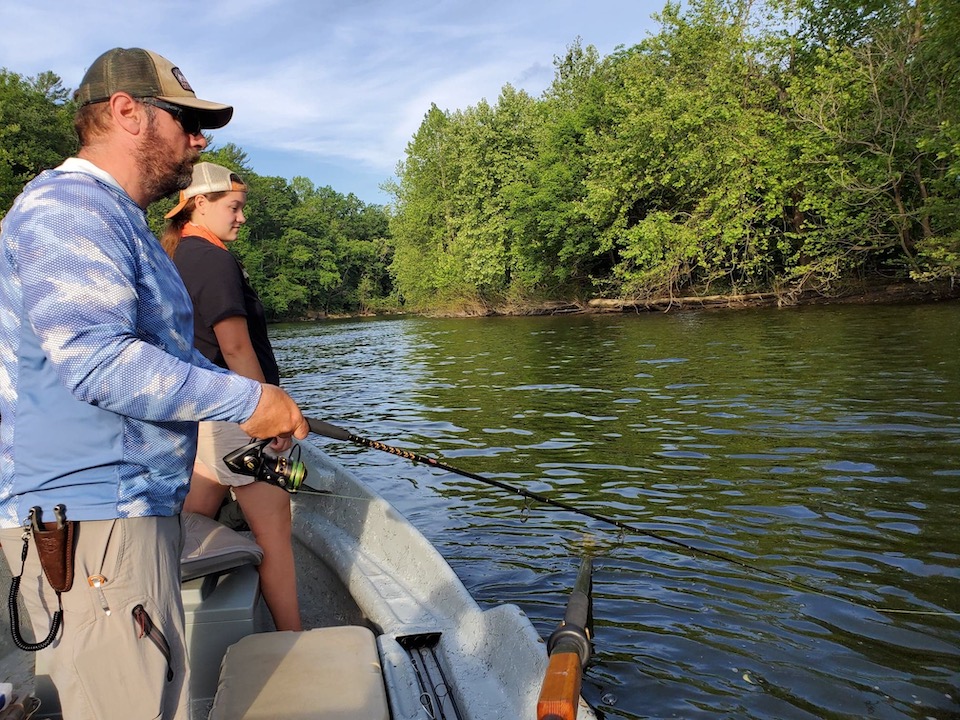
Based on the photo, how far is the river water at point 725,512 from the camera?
4.03 m

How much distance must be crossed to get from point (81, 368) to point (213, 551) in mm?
1756

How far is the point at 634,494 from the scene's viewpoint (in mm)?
7082

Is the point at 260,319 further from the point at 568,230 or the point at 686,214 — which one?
the point at 568,230

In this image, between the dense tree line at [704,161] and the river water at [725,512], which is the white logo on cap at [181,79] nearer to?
the river water at [725,512]

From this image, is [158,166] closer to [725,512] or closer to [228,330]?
[228,330]

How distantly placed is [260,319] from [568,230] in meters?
37.5

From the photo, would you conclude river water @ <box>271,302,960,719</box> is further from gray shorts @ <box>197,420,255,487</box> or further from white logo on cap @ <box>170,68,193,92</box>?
white logo on cap @ <box>170,68,193,92</box>

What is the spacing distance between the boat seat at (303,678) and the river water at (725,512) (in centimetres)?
166

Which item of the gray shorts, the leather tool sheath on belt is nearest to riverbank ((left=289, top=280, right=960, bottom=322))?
the gray shorts

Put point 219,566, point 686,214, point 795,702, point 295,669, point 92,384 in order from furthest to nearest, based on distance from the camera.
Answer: point 686,214
point 795,702
point 219,566
point 295,669
point 92,384

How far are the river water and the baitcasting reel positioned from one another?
216 cm

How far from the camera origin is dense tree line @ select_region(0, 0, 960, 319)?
24.5 meters

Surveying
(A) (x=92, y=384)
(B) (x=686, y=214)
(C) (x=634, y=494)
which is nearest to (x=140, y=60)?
(A) (x=92, y=384)

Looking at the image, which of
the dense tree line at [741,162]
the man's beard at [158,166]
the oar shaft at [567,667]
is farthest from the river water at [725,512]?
the dense tree line at [741,162]
